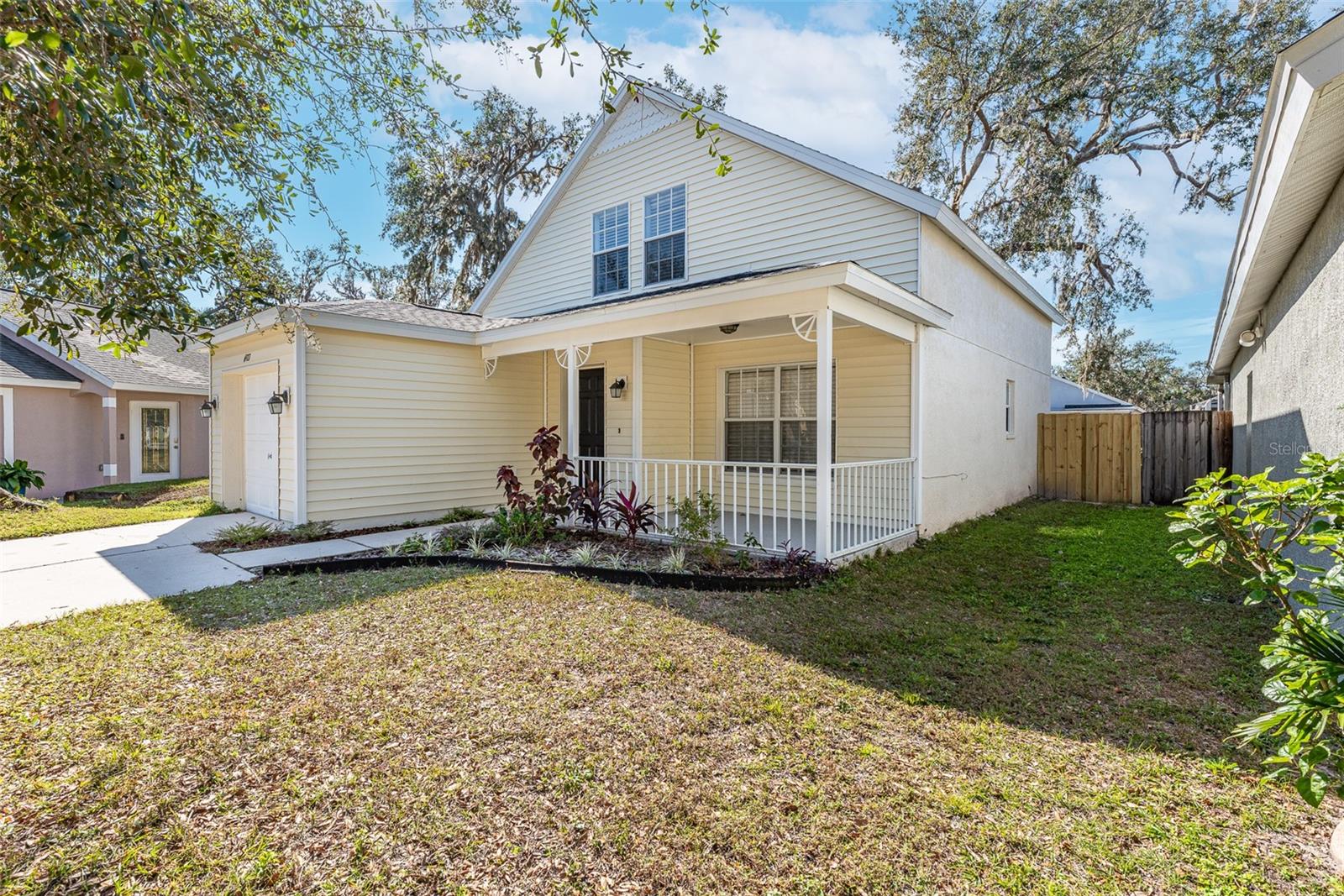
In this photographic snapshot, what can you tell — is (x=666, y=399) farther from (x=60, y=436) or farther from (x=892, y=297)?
(x=60, y=436)

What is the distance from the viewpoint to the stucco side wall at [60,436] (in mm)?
12859

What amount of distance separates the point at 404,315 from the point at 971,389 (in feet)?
29.3

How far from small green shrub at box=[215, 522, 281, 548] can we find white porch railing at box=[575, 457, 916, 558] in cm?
407

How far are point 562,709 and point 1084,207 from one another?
19265mm

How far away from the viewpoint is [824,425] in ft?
19.5

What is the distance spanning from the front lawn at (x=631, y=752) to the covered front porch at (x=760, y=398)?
211 cm

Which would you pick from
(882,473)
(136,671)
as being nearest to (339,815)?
(136,671)

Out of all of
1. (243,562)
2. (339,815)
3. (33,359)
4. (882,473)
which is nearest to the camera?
(339,815)

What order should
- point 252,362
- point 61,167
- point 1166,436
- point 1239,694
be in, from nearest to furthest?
point 61,167, point 1239,694, point 252,362, point 1166,436

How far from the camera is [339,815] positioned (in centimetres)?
237

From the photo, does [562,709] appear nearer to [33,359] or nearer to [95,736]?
[95,736]

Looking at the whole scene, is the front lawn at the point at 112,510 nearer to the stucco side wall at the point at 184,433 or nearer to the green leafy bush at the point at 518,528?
the stucco side wall at the point at 184,433

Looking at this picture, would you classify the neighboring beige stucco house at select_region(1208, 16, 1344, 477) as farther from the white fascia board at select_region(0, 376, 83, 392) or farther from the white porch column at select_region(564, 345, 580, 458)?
the white fascia board at select_region(0, 376, 83, 392)

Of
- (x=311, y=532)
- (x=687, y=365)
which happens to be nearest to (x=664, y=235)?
(x=687, y=365)
